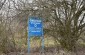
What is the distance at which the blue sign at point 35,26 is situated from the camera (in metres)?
18.2

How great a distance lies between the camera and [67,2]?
63.8 ft

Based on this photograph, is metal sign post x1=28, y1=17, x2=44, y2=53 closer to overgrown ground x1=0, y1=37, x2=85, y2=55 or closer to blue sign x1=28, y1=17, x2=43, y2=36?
blue sign x1=28, y1=17, x2=43, y2=36

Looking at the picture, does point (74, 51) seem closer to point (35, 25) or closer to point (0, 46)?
point (35, 25)

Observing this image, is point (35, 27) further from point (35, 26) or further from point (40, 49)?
point (40, 49)

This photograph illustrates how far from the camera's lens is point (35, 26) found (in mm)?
18312

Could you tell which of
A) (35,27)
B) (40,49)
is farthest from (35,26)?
(40,49)

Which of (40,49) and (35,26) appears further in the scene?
(40,49)

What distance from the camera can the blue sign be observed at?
18.2 m

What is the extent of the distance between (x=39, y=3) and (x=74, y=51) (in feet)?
14.7

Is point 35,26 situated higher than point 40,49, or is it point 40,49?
point 35,26

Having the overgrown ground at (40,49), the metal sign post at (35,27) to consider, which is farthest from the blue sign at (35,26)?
the overgrown ground at (40,49)

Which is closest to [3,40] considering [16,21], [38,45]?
[16,21]

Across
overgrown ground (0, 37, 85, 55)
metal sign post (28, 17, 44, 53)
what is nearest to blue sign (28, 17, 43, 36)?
metal sign post (28, 17, 44, 53)

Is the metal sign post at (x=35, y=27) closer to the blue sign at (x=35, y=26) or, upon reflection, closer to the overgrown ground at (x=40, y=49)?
the blue sign at (x=35, y=26)
